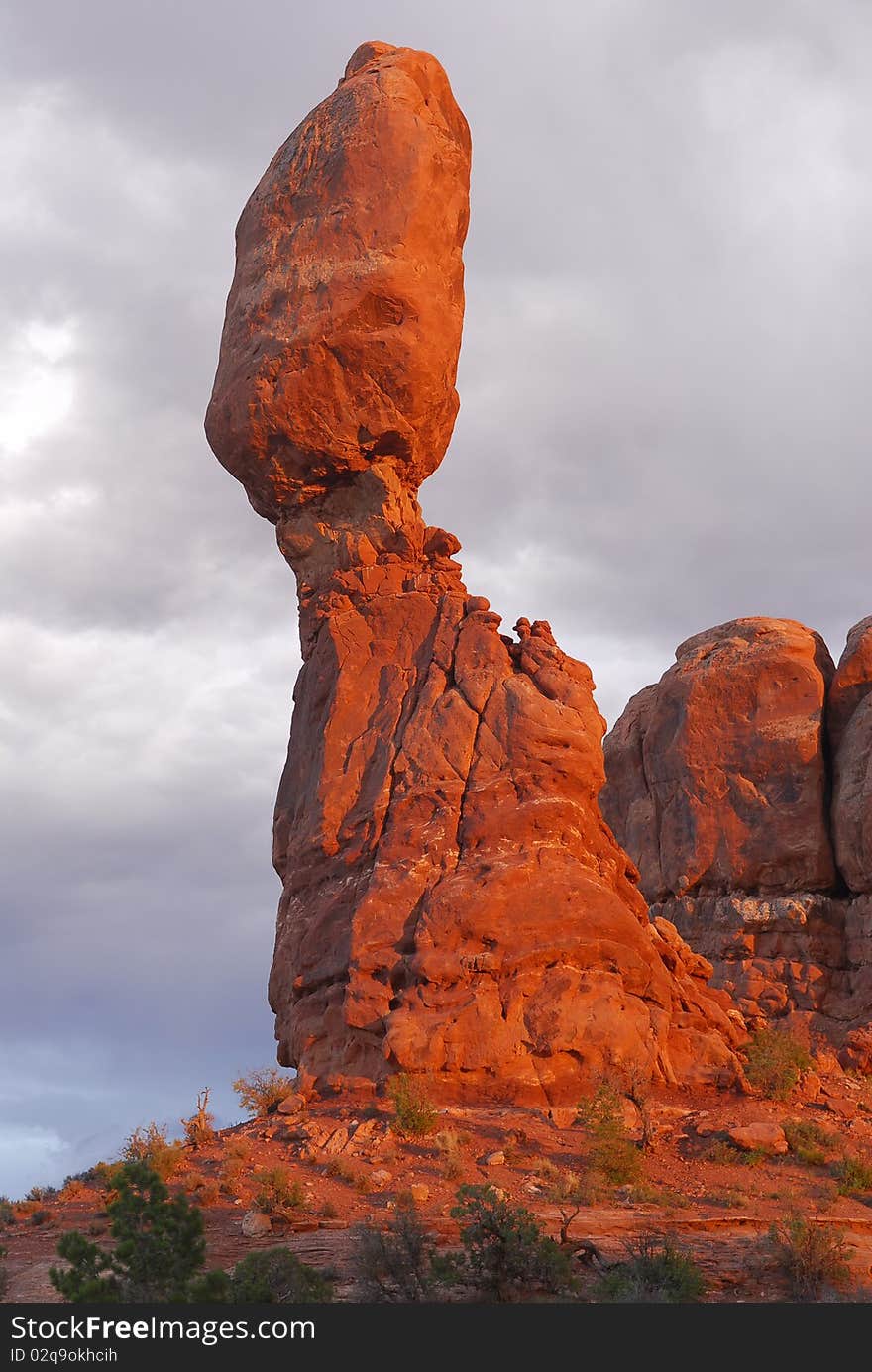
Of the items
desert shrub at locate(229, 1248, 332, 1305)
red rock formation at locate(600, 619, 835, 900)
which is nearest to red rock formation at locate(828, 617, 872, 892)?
red rock formation at locate(600, 619, 835, 900)

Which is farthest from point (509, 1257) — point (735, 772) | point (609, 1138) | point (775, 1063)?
point (735, 772)

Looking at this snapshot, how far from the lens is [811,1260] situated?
49.9 feet

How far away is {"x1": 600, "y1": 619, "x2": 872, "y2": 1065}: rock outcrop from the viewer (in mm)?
34750

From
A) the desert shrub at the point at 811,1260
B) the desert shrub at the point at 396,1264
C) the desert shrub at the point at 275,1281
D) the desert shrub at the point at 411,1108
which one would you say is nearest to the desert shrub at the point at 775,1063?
the desert shrub at the point at 411,1108

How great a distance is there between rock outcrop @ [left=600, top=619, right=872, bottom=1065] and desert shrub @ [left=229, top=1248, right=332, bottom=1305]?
20390 mm

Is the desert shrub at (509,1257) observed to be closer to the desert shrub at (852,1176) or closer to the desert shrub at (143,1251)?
the desert shrub at (143,1251)

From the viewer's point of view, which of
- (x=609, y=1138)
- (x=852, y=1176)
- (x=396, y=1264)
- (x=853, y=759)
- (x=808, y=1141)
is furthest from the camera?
(x=853, y=759)

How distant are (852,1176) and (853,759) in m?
18.0

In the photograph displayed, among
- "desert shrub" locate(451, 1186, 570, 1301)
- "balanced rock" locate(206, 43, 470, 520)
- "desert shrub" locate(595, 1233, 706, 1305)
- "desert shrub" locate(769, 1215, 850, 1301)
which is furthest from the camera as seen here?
"balanced rock" locate(206, 43, 470, 520)

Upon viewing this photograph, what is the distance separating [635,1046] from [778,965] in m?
14.2

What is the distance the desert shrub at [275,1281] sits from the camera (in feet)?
43.9

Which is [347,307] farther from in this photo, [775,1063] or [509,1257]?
[509,1257]

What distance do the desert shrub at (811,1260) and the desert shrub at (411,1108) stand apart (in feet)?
16.7

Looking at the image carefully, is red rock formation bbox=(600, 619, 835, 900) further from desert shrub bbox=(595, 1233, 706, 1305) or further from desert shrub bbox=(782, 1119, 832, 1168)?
desert shrub bbox=(595, 1233, 706, 1305)
